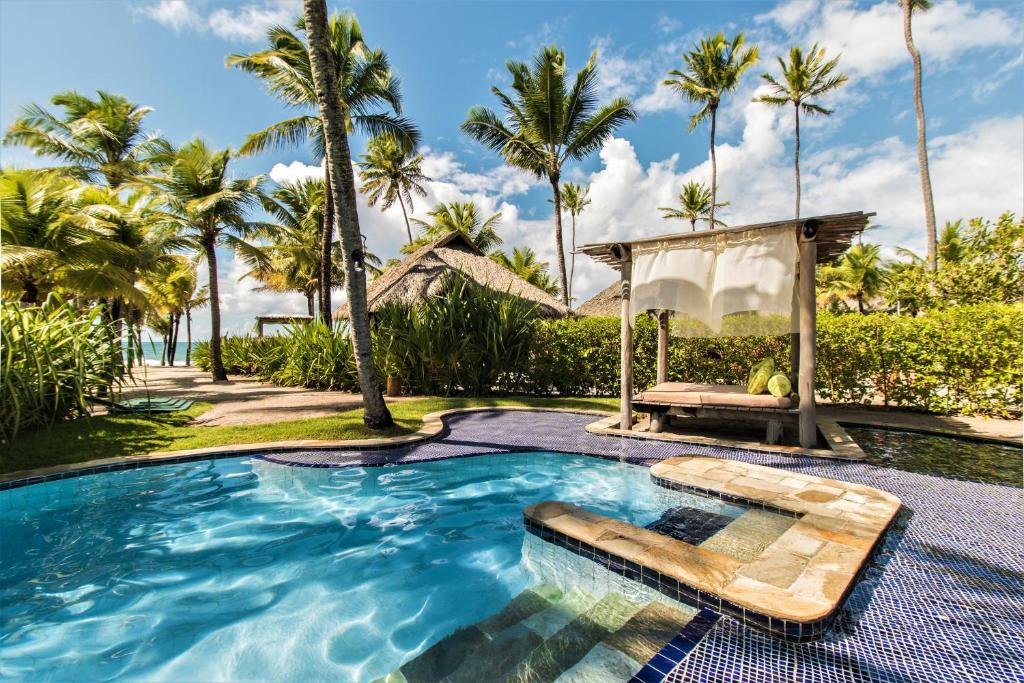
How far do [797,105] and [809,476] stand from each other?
31959mm

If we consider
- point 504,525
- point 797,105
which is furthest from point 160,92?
point 797,105

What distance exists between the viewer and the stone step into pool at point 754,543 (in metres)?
2.19

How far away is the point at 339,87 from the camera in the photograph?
42.3ft

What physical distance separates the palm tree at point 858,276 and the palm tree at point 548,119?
23.0 metres

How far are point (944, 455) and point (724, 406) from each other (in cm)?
243

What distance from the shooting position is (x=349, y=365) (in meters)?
12.5

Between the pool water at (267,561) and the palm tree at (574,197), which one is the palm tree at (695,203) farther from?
the pool water at (267,561)

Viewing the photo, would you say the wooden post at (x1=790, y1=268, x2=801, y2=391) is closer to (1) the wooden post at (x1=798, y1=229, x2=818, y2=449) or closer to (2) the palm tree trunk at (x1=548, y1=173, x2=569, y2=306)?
(1) the wooden post at (x1=798, y1=229, x2=818, y2=449)

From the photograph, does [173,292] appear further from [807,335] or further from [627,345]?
[807,335]

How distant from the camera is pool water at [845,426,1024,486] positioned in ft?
14.4

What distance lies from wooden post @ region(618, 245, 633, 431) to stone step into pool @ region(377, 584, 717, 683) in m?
4.06

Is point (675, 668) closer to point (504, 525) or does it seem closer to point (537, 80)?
point (504, 525)

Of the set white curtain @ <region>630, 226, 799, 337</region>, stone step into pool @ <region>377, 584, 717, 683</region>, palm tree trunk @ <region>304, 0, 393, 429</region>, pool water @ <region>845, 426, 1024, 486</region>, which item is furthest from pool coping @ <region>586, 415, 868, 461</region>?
stone step into pool @ <region>377, 584, 717, 683</region>

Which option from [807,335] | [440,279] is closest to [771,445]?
[807,335]
